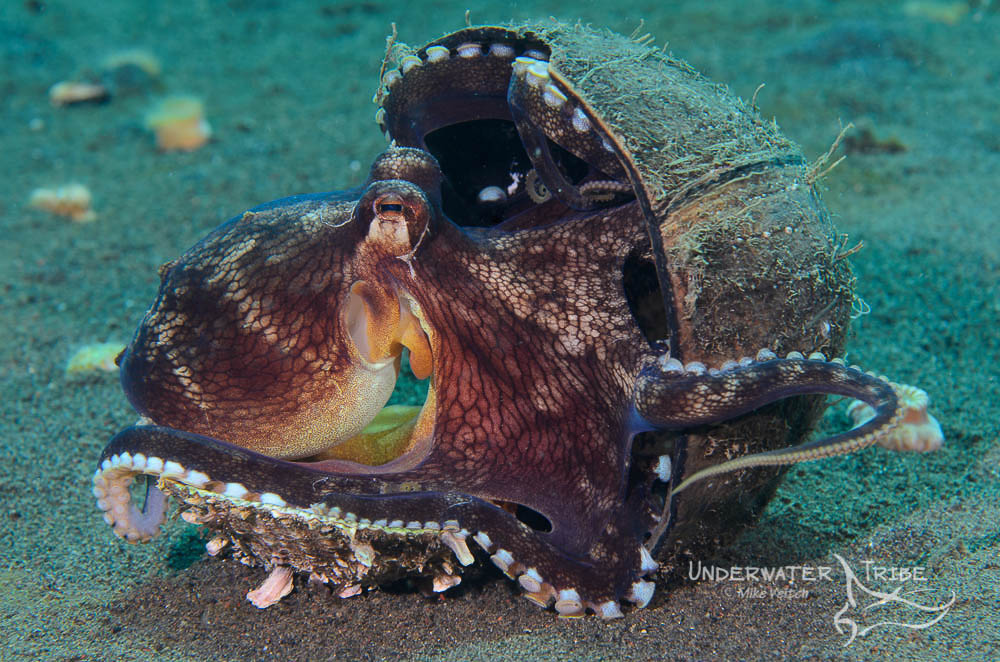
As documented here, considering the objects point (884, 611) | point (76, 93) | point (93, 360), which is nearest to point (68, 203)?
point (93, 360)

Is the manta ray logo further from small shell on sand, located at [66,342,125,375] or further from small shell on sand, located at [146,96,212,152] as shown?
small shell on sand, located at [146,96,212,152]

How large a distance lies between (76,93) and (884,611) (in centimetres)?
985

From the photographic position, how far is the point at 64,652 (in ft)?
8.16

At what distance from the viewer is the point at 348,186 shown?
652 cm

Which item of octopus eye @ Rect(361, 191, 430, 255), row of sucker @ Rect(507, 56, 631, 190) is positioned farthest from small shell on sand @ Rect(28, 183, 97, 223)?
row of sucker @ Rect(507, 56, 631, 190)

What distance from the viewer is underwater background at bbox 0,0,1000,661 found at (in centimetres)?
256

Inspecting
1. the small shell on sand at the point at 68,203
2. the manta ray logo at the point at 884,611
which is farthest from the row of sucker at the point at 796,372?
the small shell on sand at the point at 68,203

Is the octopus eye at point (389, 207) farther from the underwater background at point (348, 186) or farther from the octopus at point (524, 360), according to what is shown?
the underwater background at point (348, 186)

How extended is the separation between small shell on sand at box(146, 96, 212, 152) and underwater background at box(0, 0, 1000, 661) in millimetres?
42

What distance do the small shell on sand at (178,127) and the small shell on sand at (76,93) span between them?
1.44 m

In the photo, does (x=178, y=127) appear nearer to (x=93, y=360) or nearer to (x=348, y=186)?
(x=348, y=186)

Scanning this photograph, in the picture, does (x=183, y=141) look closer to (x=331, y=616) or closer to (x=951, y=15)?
(x=331, y=616)

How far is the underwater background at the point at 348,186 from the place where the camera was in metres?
2.56

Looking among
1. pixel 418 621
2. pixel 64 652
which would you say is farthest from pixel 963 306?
pixel 64 652
